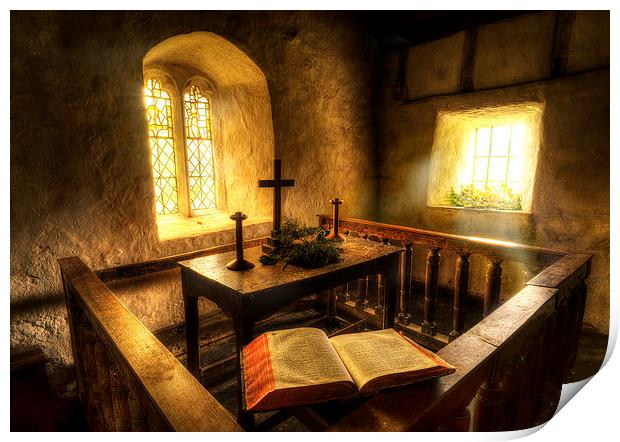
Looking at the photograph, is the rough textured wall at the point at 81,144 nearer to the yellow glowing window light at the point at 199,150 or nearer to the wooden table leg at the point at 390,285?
the yellow glowing window light at the point at 199,150

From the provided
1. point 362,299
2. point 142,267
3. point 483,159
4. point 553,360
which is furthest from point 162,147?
point 483,159

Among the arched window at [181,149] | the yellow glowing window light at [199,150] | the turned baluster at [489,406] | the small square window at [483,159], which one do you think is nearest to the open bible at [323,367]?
the turned baluster at [489,406]

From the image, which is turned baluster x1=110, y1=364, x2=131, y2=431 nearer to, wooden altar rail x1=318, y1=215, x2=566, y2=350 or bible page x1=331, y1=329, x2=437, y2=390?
bible page x1=331, y1=329, x2=437, y2=390

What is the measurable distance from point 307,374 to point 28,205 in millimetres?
2942

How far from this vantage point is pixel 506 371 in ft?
5.42

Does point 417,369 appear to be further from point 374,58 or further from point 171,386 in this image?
point 374,58

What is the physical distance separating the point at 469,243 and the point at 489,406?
1.91 metres

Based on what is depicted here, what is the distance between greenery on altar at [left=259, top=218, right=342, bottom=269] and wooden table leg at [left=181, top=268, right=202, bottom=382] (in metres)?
0.63

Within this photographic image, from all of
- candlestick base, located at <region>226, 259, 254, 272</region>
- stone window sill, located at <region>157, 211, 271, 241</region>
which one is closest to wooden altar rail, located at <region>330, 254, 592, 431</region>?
candlestick base, located at <region>226, 259, 254, 272</region>

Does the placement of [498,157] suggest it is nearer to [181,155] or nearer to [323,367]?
[181,155]

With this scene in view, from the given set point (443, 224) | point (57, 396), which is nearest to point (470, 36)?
point (443, 224)

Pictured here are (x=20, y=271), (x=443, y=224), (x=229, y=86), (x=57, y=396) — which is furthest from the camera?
(x=443, y=224)

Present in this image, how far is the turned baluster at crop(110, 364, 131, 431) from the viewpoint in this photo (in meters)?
1.57
